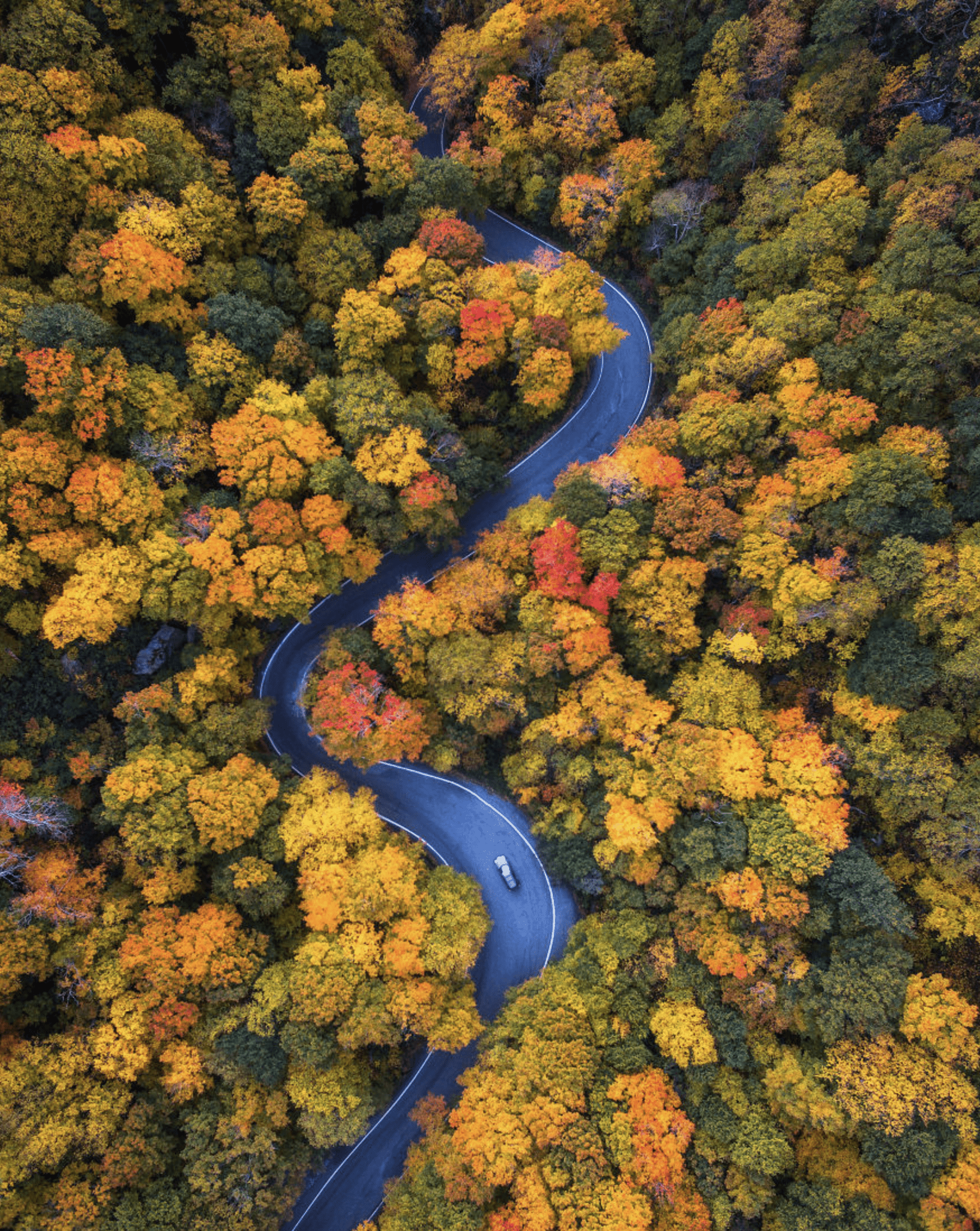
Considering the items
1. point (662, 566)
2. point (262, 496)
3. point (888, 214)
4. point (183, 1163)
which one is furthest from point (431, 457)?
point (183, 1163)

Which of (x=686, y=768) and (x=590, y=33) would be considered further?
(x=590, y=33)

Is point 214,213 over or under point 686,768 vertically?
over

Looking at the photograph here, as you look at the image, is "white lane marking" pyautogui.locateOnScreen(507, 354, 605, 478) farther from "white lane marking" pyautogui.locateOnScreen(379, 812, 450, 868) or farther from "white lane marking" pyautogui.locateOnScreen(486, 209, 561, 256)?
"white lane marking" pyautogui.locateOnScreen(379, 812, 450, 868)

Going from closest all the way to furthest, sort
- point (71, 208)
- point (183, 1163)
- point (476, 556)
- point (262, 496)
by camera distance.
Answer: point (183, 1163) → point (71, 208) → point (262, 496) → point (476, 556)

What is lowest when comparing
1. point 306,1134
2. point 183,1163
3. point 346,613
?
point 183,1163

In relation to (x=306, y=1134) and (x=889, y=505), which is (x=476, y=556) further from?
(x=306, y=1134)

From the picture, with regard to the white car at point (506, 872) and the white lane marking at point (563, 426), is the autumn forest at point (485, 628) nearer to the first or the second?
the white lane marking at point (563, 426)
